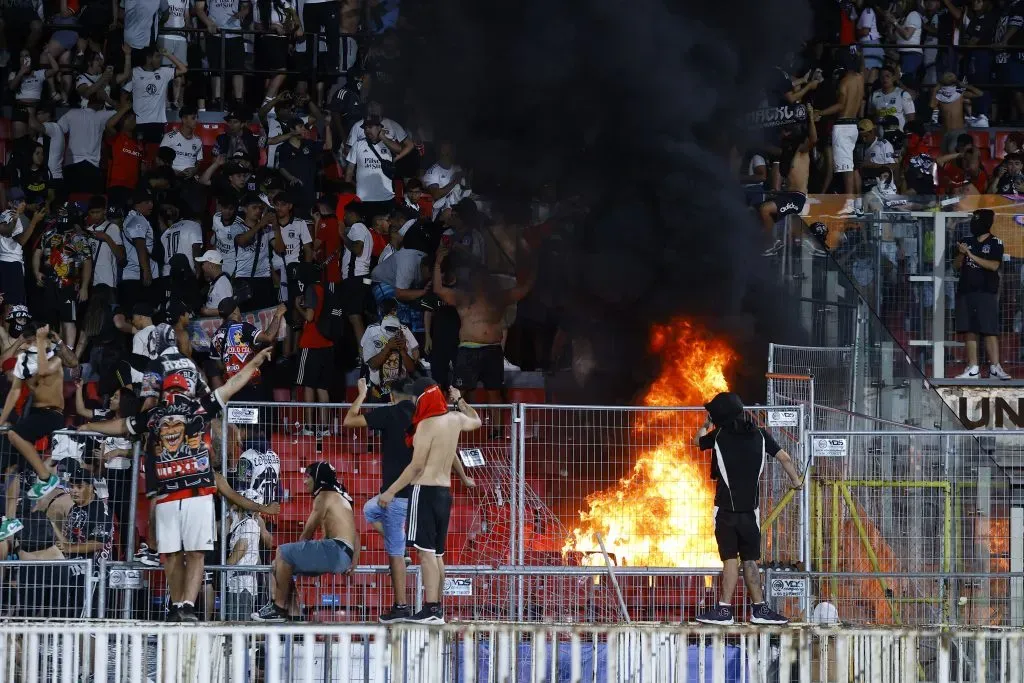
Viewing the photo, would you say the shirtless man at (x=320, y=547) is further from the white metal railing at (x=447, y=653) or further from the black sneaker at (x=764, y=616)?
the black sneaker at (x=764, y=616)

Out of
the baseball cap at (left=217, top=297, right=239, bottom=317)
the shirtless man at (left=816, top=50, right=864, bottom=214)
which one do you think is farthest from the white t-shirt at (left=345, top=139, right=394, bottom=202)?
the shirtless man at (left=816, top=50, right=864, bottom=214)

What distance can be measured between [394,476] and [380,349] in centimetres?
501

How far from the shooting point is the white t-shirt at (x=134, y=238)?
17516 mm

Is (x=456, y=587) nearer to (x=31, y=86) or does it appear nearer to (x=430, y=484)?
(x=430, y=484)

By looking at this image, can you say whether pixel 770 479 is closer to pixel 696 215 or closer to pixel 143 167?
pixel 696 215

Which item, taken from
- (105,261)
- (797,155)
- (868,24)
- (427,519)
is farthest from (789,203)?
(427,519)

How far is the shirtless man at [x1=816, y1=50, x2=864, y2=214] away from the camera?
764 inches

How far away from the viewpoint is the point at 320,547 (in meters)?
10.7

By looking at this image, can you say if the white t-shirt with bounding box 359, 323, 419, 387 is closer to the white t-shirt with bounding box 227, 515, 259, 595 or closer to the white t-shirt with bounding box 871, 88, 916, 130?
the white t-shirt with bounding box 227, 515, 259, 595

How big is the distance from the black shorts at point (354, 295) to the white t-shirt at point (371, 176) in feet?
5.97

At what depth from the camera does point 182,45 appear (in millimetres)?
19812

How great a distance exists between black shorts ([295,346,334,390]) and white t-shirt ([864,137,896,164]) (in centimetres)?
775

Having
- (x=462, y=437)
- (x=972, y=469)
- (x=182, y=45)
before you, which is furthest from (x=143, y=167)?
(x=972, y=469)

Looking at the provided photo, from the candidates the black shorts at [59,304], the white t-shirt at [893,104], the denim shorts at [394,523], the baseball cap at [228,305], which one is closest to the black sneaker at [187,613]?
the denim shorts at [394,523]
